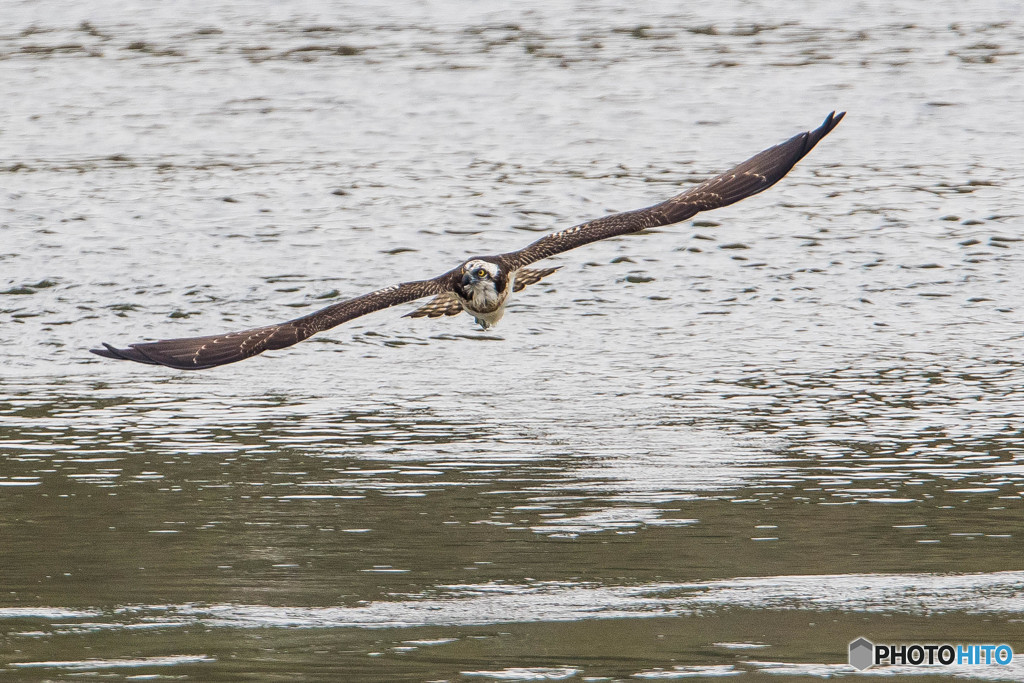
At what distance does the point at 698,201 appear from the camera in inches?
302

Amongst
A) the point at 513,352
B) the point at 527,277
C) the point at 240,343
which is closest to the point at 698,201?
the point at 527,277

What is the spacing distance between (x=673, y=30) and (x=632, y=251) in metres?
6.19

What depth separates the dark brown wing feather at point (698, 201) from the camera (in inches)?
294

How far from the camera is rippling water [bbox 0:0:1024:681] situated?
575 cm

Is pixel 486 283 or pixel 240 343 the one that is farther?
pixel 486 283

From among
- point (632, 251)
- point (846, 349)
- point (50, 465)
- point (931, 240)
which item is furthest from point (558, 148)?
point (50, 465)

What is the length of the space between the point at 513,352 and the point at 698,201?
6.62 ft

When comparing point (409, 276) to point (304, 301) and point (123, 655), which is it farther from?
point (123, 655)

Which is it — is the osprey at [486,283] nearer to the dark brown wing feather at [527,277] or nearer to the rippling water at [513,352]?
the dark brown wing feather at [527,277]

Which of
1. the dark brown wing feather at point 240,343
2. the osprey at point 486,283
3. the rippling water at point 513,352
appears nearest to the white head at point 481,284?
the osprey at point 486,283

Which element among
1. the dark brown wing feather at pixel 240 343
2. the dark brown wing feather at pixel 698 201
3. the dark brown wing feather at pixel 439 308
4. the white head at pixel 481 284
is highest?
the dark brown wing feather at pixel 698 201

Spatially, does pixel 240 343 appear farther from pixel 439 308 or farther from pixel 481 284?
pixel 439 308
